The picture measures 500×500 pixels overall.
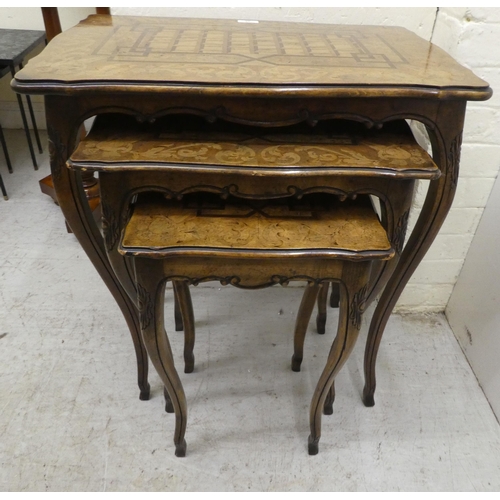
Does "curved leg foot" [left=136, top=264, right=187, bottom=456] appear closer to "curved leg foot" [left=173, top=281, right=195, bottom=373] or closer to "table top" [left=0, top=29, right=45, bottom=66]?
"curved leg foot" [left=173, top=281, right=195, bottom=373]

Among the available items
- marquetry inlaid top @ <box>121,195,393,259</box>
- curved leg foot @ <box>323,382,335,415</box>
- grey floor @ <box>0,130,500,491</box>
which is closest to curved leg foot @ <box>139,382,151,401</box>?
grey floor @ <box>0,130,500,491</box>

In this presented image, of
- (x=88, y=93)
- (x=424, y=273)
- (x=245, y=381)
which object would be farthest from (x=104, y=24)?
(x=424, y=273)

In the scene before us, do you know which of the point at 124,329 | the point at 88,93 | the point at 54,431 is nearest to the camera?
the point at 88,93

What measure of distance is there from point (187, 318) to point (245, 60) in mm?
625

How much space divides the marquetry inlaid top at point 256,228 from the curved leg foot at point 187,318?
1.05ft

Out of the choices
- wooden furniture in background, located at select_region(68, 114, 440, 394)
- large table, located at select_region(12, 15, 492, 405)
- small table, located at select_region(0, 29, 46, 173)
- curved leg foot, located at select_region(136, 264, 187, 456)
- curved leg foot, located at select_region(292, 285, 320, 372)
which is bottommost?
curved leg foot, located at select_region(292, 285, 320, 372)

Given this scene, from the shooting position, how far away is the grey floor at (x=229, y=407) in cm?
99

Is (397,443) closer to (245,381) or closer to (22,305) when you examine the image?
(245,381)

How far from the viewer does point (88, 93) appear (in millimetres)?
667

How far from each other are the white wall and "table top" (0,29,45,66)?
737 mm

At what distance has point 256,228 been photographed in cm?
74

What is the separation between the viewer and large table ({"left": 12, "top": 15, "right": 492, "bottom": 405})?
0.66 metres

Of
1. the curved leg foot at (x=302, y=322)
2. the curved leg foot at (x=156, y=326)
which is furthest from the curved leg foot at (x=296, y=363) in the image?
the curved leg foot at (x=156, y=326)

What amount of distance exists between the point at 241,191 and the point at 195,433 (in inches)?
25.2
